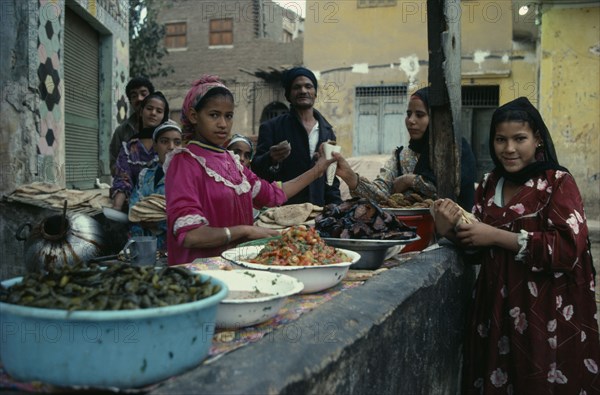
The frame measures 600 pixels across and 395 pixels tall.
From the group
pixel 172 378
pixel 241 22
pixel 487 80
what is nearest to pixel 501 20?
pixel 487 80

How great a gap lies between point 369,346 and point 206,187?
48.5 inches

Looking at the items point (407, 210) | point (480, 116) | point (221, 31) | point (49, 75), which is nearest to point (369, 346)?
point (407, 210)

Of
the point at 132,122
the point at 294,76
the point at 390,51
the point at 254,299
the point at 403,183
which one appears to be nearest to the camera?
the point at 254,299

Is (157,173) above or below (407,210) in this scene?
above

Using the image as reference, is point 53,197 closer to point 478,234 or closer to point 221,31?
point 478,234

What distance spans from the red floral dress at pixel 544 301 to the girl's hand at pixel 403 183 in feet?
2.80

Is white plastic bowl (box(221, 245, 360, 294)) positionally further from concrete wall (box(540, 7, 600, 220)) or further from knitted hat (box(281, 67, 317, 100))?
concrete wall (box(540, 7, 600, 220))

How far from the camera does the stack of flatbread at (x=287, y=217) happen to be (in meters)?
3.58

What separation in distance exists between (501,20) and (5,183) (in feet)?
43.7

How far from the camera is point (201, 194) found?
2.61 m

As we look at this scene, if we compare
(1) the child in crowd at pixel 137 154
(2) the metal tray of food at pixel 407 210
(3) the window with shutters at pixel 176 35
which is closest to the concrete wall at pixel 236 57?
(3) the window with shutters at pixel 176 35

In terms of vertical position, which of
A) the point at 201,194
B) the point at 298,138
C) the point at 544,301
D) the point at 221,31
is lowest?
the point at 544,301

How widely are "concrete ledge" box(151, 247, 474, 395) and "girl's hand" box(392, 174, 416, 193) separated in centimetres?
64

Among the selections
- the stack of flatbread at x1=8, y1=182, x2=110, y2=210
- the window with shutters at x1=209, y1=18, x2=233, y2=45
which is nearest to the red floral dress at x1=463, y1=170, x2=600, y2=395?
the stack of flatbread at x1=8, y1=182, x2=110, y2=210
